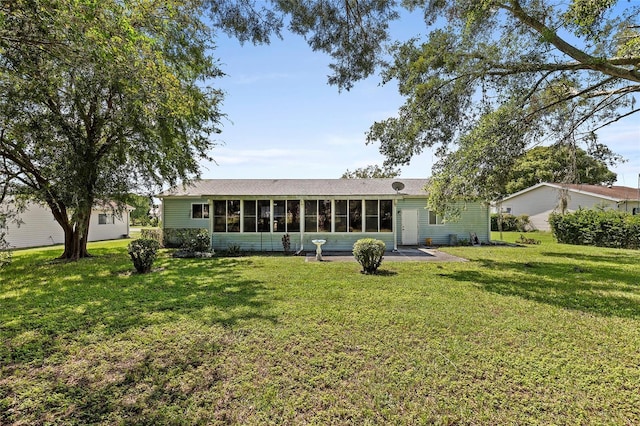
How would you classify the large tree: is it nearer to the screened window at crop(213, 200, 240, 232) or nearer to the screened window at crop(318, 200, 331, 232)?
the screened window at crop(318, 200, 331, 232)

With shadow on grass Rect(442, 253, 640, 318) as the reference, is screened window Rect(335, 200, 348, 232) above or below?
above

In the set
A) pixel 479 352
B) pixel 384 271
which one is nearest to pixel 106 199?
pixel 384 271

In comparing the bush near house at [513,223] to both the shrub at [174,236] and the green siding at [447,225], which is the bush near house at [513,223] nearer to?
the green siding at [447,225]

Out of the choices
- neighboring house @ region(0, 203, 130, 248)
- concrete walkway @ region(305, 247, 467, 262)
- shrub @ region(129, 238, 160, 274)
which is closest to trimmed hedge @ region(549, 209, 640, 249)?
concrete walkway @ region(305, 247, 467, 262)

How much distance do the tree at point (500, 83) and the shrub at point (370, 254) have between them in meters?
2.65

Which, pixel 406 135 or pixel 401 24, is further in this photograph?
pixel 406 135

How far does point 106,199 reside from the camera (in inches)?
453

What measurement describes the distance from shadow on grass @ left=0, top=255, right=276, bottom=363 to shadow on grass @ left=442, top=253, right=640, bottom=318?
5868 millimetres

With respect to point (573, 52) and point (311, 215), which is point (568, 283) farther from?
point (311, 215)

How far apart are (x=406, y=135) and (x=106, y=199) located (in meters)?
10.7

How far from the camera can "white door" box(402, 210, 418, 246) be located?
56.3ft

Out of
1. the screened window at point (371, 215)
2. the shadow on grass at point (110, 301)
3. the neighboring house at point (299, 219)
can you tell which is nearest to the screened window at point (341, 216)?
the neighboring house at point (299, 219)

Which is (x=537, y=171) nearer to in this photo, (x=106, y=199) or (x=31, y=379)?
(x=106, y=199)

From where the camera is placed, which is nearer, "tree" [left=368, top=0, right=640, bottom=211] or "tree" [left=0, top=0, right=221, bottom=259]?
"tree" [left=0, top=0, right=221, bottom=259]
